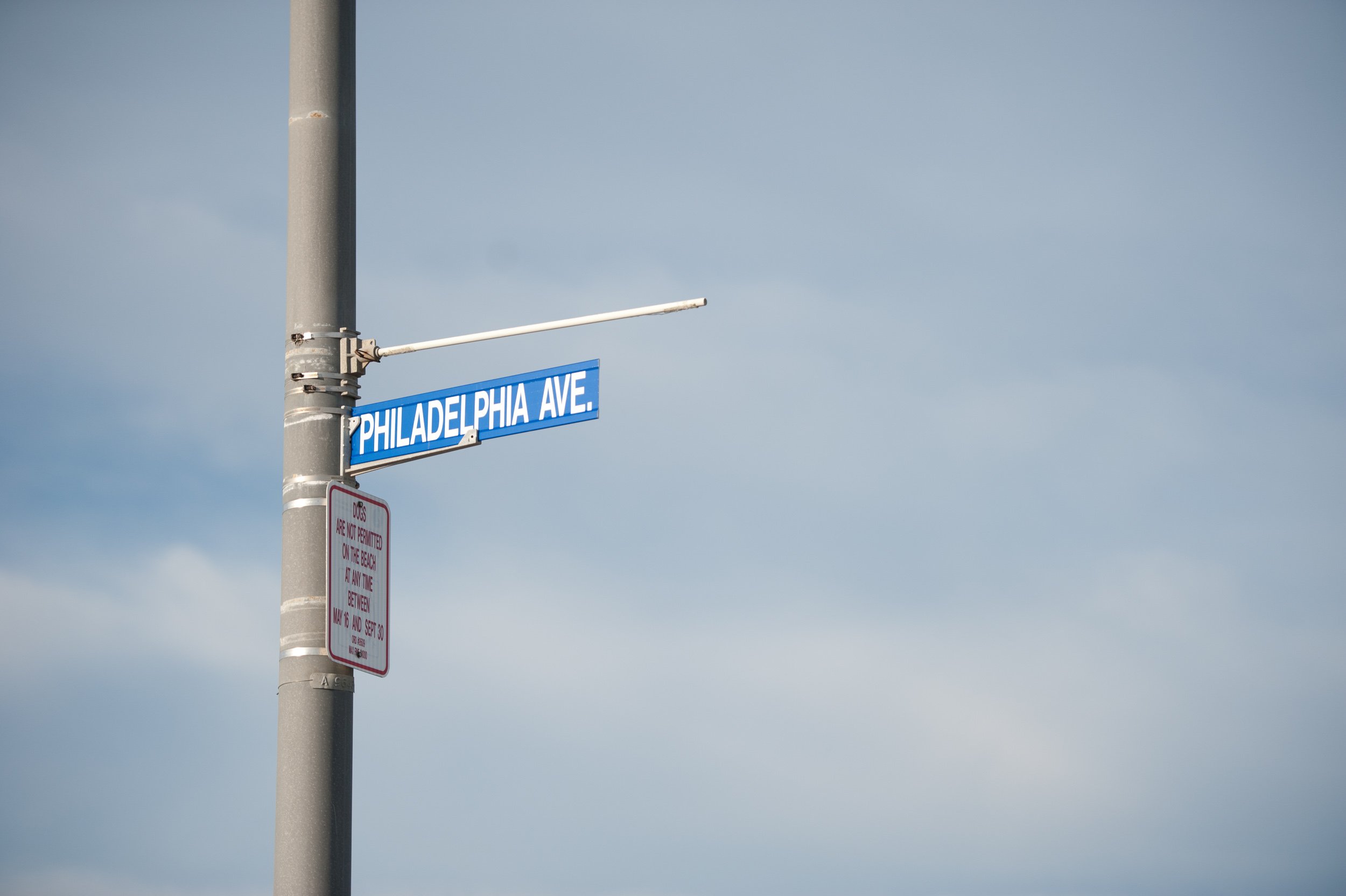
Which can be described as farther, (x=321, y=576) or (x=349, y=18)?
(x=349, y=18)

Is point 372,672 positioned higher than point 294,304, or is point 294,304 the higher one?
point 294,304

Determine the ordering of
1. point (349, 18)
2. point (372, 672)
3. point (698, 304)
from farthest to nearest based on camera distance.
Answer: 1. point (349, 18)
2. point (372, 672)
3. point (698, 304)

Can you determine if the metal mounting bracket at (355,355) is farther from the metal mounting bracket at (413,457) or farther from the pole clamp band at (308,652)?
the pole clamp band at (308,652)

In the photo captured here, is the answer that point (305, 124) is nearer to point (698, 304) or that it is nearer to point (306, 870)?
point (698, 304)

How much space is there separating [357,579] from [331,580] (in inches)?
8.0

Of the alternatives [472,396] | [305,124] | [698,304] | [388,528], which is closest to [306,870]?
[388,528]

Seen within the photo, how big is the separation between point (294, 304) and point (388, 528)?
1146mm

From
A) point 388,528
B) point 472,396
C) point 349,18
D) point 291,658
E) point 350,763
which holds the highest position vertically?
point 349,18

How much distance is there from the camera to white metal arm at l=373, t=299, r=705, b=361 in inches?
289

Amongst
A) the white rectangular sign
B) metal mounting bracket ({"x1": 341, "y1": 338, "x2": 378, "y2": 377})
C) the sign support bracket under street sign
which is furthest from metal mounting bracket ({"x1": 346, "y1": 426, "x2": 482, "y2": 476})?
metal mounting bracket ({"x1": 341, "y1": 338, "x2": 378, "y2": 377})

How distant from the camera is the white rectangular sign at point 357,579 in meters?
7.53

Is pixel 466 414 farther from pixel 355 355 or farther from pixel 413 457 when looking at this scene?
pixel 355 355

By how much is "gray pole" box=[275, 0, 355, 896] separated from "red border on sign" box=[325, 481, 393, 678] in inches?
2.9

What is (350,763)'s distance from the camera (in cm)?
753
